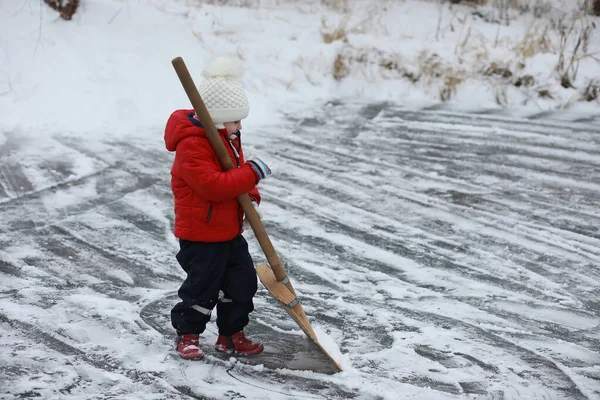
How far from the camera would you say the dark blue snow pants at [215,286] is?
3133 millimetres

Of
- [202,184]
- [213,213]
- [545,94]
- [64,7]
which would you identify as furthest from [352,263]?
[64,7]

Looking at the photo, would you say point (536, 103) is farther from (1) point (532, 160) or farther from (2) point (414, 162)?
(2) point (414, 162)

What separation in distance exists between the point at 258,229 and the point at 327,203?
2196 mm

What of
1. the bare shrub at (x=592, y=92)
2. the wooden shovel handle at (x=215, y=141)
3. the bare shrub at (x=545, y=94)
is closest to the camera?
the wooden shovel handle at (x=215, y=141)

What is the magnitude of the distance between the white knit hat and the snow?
0.29 meters

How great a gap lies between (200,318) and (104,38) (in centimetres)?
567

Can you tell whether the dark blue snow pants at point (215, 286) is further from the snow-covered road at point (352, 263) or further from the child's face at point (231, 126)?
the child's face at point (231, 126)

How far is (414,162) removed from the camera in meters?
Result: 6.16

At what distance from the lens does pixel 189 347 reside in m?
3.27

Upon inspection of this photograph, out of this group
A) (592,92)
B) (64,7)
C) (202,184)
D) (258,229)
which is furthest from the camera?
(64,7)

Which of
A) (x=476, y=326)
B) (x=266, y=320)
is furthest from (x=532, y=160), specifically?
(x=266, y=320)

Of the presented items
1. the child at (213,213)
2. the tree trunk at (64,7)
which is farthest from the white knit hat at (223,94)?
the tree trunk at (64,7)

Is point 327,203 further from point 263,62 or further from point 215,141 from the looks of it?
point 263,62

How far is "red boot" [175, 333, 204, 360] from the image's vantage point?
10.7ft
